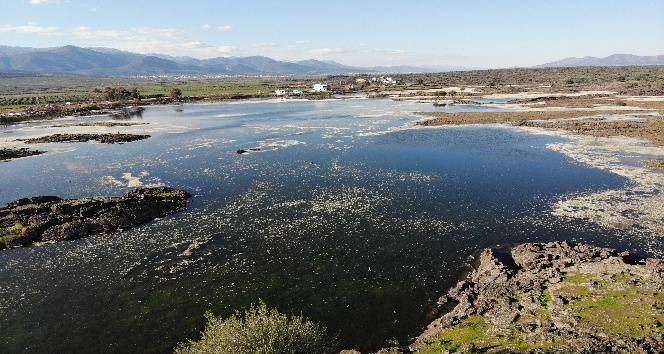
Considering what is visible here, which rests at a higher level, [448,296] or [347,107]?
[347,107]

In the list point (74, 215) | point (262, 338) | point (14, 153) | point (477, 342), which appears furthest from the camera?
point (14, 153)

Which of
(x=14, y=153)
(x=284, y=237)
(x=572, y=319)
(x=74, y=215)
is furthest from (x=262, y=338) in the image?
(x=14, y=153)

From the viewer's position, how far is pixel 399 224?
44.2 metres

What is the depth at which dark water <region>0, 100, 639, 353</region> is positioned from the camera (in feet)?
97.5

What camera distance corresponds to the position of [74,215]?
46.6 metres

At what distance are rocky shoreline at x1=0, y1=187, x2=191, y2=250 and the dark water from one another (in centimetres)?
187

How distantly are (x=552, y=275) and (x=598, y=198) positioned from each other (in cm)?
2362

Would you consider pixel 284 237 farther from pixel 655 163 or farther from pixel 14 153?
pixel 14 153

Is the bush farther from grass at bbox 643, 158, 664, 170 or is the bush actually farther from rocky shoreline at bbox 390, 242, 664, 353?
grass at bbox 643, 158, 664, 170

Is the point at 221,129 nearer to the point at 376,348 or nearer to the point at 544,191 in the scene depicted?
the point at 544,191

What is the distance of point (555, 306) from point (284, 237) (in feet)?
79.2

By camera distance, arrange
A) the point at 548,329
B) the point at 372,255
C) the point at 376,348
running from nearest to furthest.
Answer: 1. the point at 548,329
2. the point at 376,348
3. the point at 372,255

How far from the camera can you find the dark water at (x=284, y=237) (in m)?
29.7

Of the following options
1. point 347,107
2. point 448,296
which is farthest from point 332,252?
point 347,107
